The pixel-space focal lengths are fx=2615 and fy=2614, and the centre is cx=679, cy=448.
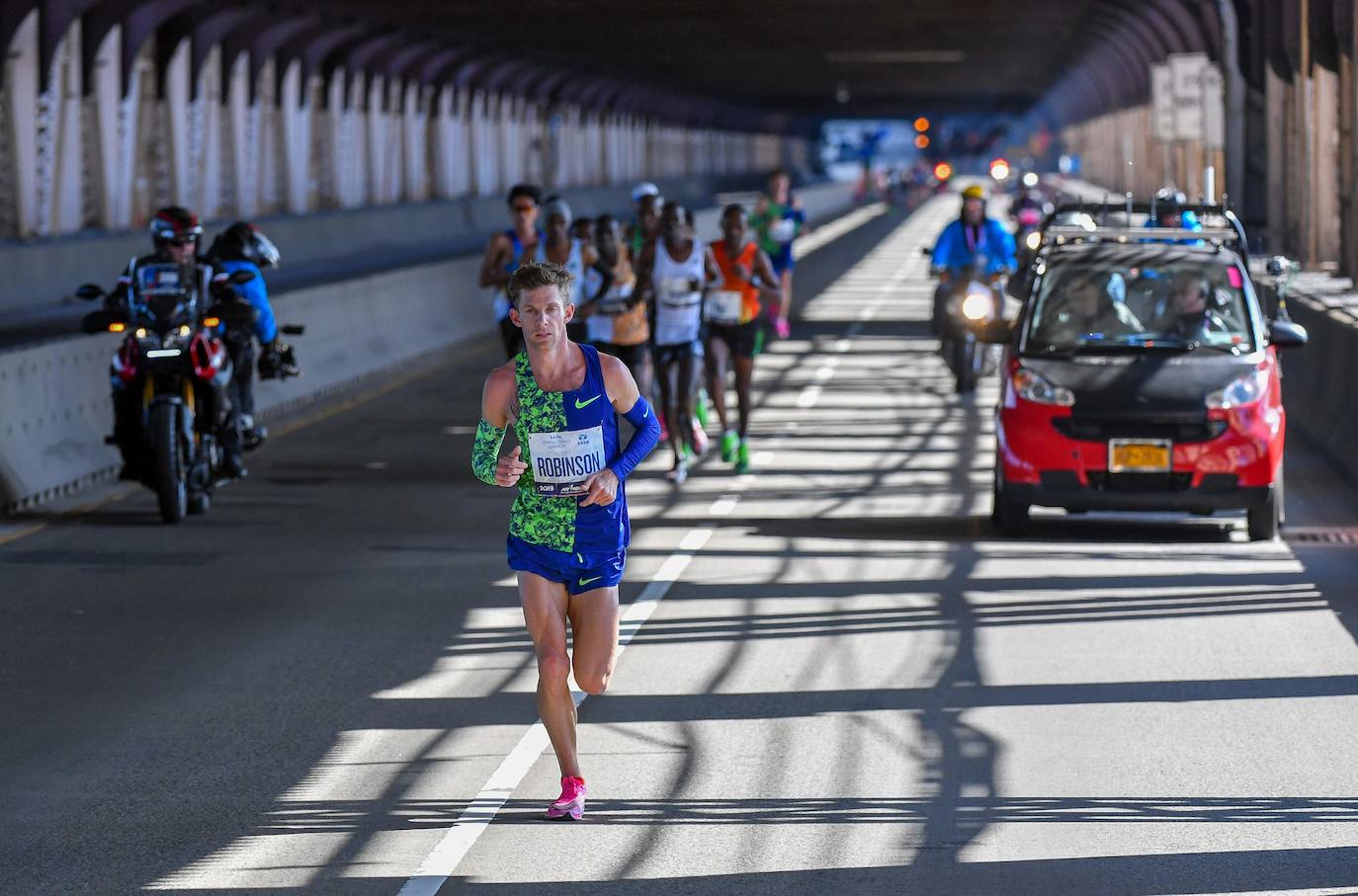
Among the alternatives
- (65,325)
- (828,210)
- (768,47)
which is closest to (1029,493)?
Answer: (65,325)

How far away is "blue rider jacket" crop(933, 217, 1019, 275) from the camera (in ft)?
77.7

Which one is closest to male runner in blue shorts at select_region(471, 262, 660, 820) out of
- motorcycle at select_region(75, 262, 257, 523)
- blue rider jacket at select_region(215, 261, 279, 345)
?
motorcycle at select_region(75, 262, 257, 523)

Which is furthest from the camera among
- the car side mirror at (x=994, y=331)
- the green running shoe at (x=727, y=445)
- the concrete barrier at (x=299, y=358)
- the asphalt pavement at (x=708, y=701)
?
the green running shoe at (x=727, y=445)

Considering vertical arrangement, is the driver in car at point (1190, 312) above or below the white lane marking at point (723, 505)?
above

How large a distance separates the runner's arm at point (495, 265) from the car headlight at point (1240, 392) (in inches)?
236

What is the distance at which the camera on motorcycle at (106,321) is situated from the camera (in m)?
14.8

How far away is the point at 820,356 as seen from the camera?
96.9 ft

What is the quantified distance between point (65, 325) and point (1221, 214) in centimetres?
1684

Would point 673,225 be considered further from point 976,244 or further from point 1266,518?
point 976,244

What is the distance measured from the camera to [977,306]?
23.2 m

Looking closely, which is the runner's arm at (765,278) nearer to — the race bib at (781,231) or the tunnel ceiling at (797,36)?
the race bib at (781,231)

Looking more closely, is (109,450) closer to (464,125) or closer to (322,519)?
(322,519)

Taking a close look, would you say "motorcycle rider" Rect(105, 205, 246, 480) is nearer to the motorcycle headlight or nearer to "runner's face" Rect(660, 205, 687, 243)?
"runner's face" Rect(660, 205, 687, 243)

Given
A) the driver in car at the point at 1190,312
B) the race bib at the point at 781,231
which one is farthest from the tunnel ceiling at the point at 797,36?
the driver in car at the point at 1190,312
